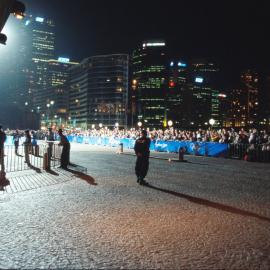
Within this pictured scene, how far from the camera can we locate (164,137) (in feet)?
118

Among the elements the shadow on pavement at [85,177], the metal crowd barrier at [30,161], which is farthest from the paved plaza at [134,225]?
the metal crowd barrier at [30,161]

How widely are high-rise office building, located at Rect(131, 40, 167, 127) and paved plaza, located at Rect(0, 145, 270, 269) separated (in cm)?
17093

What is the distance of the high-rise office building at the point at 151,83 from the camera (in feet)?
605

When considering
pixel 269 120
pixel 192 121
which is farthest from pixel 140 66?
pixel 269 120

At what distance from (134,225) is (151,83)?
181 metres

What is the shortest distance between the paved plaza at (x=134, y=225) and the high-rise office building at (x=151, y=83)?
171 m

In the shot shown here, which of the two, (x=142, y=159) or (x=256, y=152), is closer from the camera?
(x=142, y=159)

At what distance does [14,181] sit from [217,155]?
18.5 meters

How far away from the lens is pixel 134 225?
7332 mm

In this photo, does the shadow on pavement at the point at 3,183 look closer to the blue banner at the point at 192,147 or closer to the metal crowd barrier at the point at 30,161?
the metal crowd barrier at the point at 30,161

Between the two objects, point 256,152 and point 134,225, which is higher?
point 256,152

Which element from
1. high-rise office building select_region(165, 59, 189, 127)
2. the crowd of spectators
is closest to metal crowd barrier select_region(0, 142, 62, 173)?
the crowd of spectators

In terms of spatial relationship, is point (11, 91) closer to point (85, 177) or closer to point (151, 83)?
point (151, 83)

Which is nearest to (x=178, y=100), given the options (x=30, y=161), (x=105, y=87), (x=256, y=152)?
(x=105, y=87)
